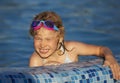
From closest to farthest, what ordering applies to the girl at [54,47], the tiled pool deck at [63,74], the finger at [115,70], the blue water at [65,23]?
the tiled pool deck at [63,74], the finger at [115,70], the girl at [54,47], the blue water at [65,23]

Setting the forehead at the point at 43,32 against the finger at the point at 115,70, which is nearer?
the finger at the point at 115,70

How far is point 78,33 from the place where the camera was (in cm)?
1042

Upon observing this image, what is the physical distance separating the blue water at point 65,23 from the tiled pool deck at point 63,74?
2.09m

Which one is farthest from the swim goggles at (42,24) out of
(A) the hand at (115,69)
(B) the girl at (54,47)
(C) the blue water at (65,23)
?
(C) the blue water at (65,23)

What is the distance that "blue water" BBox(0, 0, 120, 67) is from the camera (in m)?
9.23

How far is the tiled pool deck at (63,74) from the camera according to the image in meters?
4.94

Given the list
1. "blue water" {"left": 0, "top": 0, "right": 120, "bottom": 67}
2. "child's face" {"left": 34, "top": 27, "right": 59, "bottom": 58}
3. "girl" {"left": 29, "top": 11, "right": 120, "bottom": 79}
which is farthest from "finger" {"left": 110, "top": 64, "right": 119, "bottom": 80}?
"blue water" {"left": 0, "top": 0, "right": 120, "bottom": 67}

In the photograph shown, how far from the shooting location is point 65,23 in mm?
11320

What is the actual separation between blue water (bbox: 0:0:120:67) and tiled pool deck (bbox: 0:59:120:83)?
2086mm

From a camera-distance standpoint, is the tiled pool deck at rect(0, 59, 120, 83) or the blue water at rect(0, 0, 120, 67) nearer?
the tiled pool deck at rect(0, 59, 120, 83)

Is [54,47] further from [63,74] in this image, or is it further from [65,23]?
[65,23]

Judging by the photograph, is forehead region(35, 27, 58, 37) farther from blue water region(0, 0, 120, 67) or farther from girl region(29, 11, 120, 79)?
blue water region(0, 0, 120, 67)

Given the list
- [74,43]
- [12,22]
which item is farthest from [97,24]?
[74,43]

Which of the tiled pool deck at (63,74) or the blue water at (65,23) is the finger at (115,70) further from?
the blue water at (65,23)
